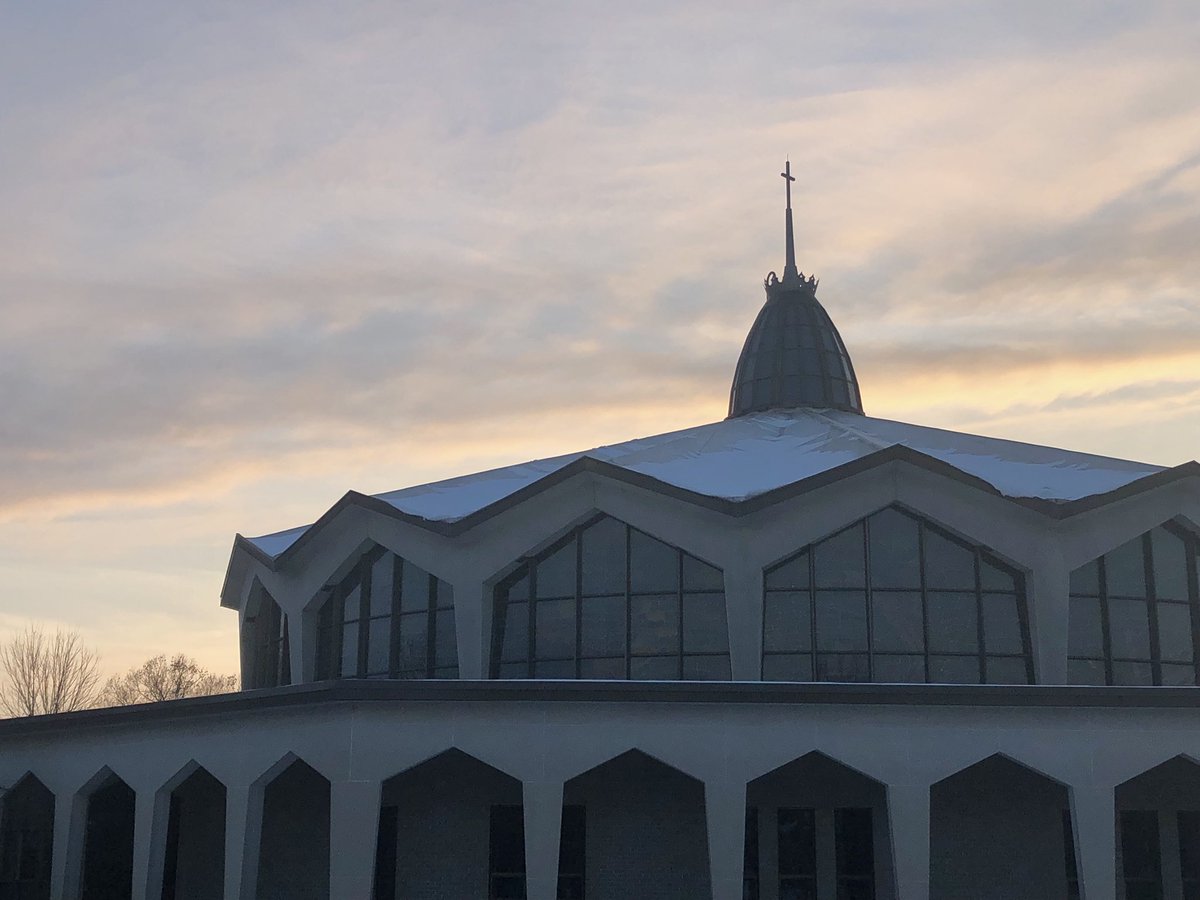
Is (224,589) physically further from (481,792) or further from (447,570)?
(481,792)

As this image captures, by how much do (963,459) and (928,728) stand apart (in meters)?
9.45

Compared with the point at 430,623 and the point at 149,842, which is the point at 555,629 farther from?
the point at 149,842

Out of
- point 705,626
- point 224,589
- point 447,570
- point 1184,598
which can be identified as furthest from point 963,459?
point 224,589

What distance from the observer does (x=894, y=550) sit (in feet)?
103

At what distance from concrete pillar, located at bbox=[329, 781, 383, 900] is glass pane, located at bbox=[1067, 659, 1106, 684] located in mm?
14856

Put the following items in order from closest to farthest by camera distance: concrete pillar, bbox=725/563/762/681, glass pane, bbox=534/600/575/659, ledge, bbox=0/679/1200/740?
1. ledge, bbox=0/679/1200/740
2. concrete pillar, bbox=725/563/762/681
3. glass pane, bbox=534/600/575/659

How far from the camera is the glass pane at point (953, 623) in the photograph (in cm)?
3086

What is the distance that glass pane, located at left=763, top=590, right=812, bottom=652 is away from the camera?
30688mm

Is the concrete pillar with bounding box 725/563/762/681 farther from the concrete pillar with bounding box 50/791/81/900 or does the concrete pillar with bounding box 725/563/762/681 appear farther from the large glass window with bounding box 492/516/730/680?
the concrete pillar with bounding box 50/791/81/900

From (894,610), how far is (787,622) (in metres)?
2.30

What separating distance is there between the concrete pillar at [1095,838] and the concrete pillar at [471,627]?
1262 centimetres

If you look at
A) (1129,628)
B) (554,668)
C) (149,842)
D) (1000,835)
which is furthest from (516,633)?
(1129,628)

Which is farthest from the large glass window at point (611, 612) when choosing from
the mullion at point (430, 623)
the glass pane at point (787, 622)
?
the mullion at point (430, 623)

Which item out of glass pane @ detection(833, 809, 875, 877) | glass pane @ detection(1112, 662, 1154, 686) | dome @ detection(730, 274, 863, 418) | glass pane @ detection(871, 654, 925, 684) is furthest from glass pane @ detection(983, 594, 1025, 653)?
dome @ detection(730, 274, 863, 418)
